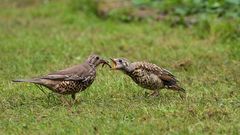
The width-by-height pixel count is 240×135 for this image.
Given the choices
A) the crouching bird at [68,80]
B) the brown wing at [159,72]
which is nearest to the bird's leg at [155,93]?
the brown wing at [159,72]

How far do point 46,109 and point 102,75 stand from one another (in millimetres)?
2369

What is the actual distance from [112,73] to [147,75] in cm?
187

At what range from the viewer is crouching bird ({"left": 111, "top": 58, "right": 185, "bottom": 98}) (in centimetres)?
906

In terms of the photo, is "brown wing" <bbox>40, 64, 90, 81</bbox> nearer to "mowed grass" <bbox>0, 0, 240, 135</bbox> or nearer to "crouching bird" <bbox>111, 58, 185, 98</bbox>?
"mowed grass" <bbox>0, 0, 240, 135</bbox>

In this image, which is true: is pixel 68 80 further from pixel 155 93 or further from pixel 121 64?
pixel 155 93

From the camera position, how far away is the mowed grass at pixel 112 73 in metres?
7.71

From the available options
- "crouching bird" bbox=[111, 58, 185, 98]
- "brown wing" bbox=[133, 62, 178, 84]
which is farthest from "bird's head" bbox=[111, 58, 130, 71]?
"brown wing" bbox=[133, 62, 178, 84]

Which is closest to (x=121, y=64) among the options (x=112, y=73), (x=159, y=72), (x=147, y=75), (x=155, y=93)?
(x=147, y=75)

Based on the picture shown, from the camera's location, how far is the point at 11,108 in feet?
28.3

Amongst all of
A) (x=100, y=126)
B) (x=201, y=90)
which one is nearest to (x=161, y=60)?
(x=201, y=90)

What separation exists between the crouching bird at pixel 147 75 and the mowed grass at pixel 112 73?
160 mm

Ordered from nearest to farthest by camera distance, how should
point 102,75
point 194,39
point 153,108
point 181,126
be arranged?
point 181,126, point 153,108, point 102,75, point 194,39

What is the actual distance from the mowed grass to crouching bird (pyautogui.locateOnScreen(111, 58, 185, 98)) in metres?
0.16

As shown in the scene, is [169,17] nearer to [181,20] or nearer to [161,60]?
[181,20]
